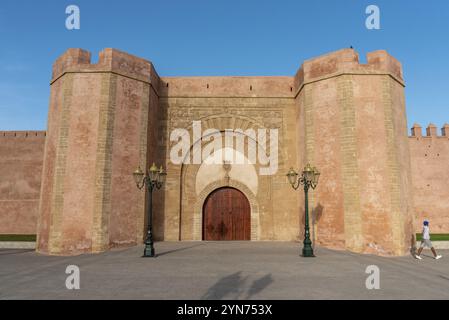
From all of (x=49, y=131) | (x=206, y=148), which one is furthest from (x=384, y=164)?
(x=49, y=131)

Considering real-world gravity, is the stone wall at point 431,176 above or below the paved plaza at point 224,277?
above

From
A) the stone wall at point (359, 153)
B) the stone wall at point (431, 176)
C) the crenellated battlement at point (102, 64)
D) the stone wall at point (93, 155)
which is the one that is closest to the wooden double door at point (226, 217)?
the stone wall at point (93, 155)

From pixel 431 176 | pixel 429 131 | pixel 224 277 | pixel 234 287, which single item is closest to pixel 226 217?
pixel 224 277

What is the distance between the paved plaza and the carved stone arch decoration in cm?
352

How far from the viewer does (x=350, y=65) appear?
11703 millimetres

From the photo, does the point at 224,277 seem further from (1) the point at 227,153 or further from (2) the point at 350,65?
(2) the point at 350,65

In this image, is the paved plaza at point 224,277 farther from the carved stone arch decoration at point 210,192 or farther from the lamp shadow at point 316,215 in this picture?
the carved stone arch decoration at point 210,192

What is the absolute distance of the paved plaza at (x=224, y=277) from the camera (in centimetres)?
522

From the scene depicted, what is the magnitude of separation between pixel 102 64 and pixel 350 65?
9.82 meters

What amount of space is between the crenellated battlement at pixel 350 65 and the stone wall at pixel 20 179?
15.9 m

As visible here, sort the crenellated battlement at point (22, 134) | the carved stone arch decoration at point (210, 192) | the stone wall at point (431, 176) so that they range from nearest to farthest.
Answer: the carved stone arch decoration at point (210, 192) < the crenellated battlement at point (22, 134) < the stone wall at point (431, 176)

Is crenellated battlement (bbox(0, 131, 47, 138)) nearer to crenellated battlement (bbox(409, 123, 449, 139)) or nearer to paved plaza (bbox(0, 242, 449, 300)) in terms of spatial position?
paved plaza (bbox(0, 242, 449, 300))

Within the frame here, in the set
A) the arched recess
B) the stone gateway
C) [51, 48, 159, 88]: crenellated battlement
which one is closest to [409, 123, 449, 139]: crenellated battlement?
the stone gateway

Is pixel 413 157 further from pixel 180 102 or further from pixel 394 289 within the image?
pixel 394 289
